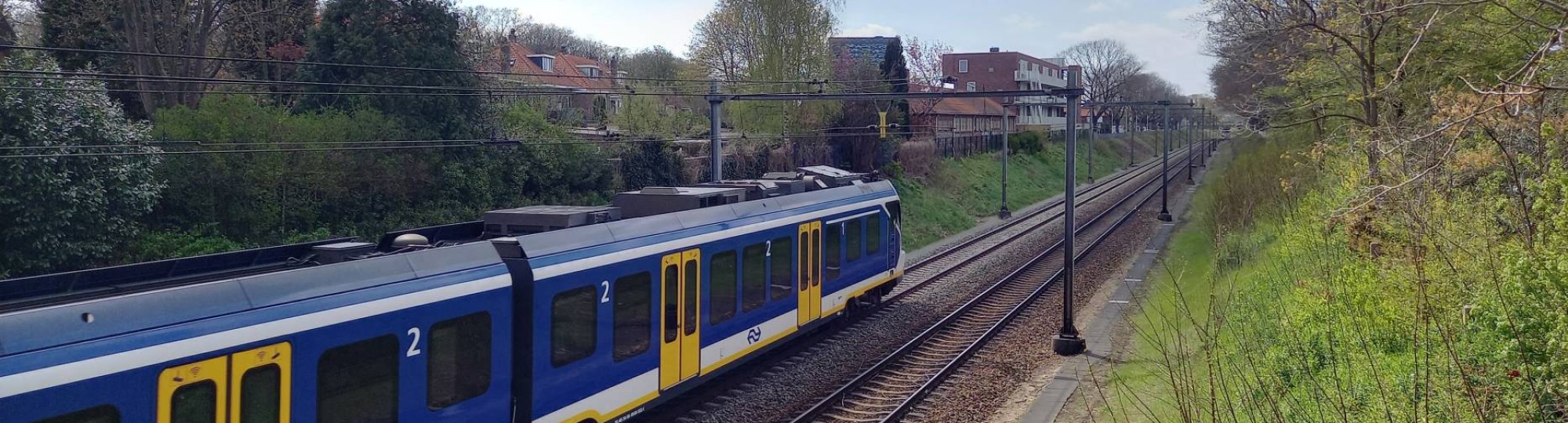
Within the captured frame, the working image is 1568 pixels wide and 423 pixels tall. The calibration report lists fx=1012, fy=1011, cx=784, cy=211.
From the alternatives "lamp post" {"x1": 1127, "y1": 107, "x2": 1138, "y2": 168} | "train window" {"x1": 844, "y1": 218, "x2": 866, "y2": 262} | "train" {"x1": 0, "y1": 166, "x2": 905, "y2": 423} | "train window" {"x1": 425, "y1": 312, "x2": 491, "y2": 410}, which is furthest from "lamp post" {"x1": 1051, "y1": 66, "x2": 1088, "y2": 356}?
"lamp post" {"x1": 1127, "y1": 107, "x2": 1138, "y2": 168}

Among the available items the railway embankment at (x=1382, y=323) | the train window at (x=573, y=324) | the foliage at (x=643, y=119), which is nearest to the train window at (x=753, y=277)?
the train window at (x=573, y=324)

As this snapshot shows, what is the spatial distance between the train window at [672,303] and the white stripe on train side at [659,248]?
28 cm

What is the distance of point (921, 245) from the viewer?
102 feet

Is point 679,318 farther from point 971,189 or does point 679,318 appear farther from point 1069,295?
point 971,189

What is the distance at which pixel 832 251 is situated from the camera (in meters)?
16.0

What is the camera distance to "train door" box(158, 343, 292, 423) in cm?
615

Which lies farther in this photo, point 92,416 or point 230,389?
point 230,389

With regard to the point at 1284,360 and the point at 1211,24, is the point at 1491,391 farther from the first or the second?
the point at 1211,24

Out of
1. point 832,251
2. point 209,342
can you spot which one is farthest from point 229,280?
point 832,251

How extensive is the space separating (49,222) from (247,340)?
40.2 feet

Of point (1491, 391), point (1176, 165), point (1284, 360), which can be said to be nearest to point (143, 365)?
point (1491, 391)

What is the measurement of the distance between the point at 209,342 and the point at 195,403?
1.25ft

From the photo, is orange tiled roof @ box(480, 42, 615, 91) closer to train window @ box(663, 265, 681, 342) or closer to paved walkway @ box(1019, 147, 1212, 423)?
paved walkway @ box(1019, 147, 1212, 423)

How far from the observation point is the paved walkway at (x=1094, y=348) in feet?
41.8
